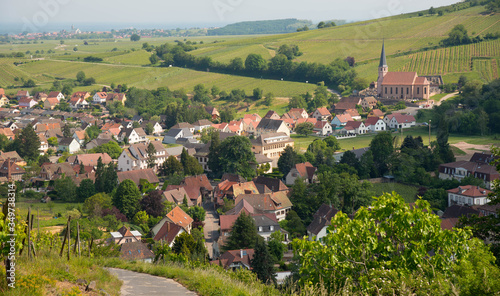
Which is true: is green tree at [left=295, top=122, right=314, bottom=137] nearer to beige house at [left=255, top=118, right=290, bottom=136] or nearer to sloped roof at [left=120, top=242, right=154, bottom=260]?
beige house at [left=255, top=118, right=290, bottom=136]

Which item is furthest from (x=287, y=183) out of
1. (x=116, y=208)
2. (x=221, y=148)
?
(x=116, y=208)

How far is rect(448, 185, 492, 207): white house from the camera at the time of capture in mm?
28406

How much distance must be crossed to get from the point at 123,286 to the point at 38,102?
66943mm

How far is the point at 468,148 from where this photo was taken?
4119cm

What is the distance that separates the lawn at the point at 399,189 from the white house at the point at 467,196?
2157mm

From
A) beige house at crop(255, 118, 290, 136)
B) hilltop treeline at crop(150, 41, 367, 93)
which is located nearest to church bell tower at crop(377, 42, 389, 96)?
hilltop treeline at crop(150, 41, 367, 93)

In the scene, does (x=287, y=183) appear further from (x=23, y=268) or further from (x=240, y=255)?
(x=23, y=268)

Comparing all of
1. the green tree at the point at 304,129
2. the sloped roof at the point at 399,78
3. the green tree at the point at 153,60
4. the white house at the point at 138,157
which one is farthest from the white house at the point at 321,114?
the green tree at the point at 153,60

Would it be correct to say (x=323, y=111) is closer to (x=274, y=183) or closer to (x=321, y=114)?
(x=321, y=114)

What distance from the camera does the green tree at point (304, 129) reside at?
171 feet

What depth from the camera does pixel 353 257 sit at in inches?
332

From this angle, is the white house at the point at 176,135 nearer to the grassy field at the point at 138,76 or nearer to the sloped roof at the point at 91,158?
the sloped roof at the point at 91,158

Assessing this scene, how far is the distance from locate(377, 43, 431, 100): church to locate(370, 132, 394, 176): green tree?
98.0ft

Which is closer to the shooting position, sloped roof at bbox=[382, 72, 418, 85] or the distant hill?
sloped roof at bbox=[382, 72, 418, 85]
